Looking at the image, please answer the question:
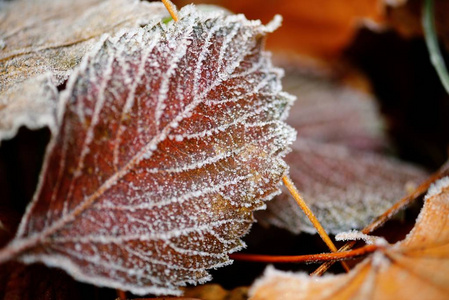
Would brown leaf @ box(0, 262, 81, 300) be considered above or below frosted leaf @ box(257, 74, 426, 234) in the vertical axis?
above

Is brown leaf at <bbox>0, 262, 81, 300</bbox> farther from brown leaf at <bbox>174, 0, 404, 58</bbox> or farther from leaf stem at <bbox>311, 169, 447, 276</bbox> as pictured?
brown leaf at <bbox>174, 0, 404, 58</bbox>

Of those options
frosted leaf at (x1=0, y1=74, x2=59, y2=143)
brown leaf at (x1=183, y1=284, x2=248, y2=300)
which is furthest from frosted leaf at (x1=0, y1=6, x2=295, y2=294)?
brown leaf at (x1=183, y1=284, x2=248, y2=300)

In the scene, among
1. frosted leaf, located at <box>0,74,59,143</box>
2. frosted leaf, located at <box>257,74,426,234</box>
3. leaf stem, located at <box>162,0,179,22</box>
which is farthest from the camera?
frosted leaf, located at <box>257,74,426,234</box>

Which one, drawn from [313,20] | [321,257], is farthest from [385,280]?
[313,20]

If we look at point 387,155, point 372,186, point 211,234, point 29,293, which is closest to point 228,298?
point 211,234

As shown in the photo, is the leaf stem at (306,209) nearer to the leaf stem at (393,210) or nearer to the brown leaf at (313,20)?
the leaf stem at (393,210)

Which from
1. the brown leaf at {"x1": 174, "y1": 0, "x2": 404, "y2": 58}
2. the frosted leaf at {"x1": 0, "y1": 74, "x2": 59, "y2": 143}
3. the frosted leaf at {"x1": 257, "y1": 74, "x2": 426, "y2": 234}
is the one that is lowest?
the frosted leaf at {"x1": 257, "y1": 74, "x2": 426, "y2": 234}

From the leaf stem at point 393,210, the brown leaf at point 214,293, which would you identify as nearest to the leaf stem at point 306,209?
the leaf stem at point 393,210
